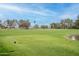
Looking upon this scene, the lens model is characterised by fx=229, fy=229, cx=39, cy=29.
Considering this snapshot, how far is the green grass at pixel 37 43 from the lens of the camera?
2320mm

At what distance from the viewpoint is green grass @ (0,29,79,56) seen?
2320mm

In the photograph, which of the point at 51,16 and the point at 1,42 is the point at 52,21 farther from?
the point at 1,42

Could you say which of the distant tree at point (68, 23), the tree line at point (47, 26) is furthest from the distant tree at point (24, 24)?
the distant tree at point (68, 23)

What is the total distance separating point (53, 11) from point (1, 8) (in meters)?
0.53

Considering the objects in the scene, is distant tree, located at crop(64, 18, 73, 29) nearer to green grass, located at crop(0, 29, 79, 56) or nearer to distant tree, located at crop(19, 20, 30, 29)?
green grass, located at crop(0, 29, 79, 56)

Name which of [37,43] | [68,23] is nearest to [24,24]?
[37,43]

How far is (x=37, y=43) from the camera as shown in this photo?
7.67ft

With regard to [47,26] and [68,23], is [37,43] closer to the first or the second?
[47,26]

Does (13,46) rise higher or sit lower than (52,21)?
lower

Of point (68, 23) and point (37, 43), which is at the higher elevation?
point (68, 23)

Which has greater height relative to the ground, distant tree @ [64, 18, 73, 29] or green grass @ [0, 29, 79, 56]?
distant tree @ [64, 18, 73, 29]

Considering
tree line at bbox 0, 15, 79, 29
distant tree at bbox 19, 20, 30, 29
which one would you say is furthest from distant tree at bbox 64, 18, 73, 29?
distant tree at bbox 19, 20, 30, 29

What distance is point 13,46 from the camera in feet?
7.65

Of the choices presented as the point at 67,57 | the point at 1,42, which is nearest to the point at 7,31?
the point at 1,42
